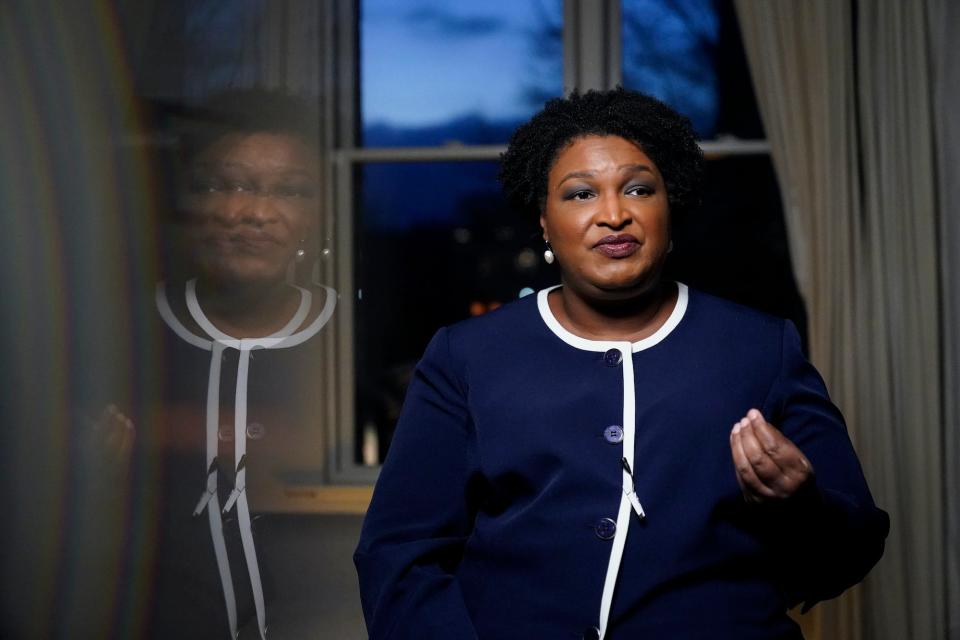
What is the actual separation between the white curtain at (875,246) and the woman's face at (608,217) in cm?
120

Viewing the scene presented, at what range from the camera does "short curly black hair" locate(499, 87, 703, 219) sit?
1.42 m

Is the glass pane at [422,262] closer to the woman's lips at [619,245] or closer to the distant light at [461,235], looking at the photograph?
the distant light at [461,235]

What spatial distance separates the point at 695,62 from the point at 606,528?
197 centimetres

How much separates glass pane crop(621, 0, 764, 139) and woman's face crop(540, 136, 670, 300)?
154 cm

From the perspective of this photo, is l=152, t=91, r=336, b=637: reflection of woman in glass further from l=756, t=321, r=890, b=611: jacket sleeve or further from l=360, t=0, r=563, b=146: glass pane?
l=360, t=0, r=563, b=146: glass pane

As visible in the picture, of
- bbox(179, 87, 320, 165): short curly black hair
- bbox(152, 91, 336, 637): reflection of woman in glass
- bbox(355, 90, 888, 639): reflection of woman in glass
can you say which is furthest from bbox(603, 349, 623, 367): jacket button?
bbox(179, 87, 320, 165): short curly black hair

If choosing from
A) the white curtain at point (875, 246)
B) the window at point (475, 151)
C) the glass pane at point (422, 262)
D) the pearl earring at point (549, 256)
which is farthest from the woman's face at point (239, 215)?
the white curtain at point (875, 246)

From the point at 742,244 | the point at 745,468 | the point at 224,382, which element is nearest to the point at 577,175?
the point at 745,468

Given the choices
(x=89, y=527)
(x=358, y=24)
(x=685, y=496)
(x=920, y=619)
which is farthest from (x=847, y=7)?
(x=89, y=527)

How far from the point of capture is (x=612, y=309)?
1436mm

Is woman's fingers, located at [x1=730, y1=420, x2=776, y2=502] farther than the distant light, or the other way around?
the distant light

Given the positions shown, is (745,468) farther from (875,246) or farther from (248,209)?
(875,246)

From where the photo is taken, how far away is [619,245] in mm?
1364

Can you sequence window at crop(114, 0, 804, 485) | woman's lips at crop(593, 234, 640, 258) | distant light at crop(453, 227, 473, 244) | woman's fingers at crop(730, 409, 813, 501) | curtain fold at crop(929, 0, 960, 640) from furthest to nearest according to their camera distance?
distant light at crop(453, 227, 473, 244) → window at crop(114, 0, 804, 485) → curtain fold at crop(929, 0, 960, 640) → woman's lips at crop(593, 234, 640, 258) → woman's fingers at crop(730, 409, 813, 501)
